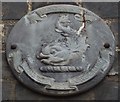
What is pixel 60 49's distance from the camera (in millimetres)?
3666

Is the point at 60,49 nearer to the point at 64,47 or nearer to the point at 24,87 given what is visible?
the point at 64,47

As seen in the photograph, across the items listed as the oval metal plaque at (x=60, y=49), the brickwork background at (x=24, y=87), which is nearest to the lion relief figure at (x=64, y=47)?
the oval metal plaque at (x=60, y=49)

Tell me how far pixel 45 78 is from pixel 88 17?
0.50 meters

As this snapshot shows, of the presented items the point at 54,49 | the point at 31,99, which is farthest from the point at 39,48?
the point at 31,99

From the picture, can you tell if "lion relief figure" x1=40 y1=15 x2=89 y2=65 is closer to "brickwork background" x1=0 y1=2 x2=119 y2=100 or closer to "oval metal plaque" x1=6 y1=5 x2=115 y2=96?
"oval metal plaque" x1=6 y1=5 x2=115 y2=96

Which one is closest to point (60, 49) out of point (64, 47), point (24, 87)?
point (64, 47)

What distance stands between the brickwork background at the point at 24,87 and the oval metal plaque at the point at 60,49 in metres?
0.05

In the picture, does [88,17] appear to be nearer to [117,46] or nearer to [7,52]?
[117,46]

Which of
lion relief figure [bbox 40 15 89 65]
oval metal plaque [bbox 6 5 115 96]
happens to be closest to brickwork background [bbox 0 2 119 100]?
oval metal plaque [bbox 6 5 115 96]

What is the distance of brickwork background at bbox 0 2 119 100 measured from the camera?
11.9ft

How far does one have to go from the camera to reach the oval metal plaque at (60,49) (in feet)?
11.8

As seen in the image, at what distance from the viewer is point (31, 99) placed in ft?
11.9

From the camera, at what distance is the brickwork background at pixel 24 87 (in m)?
3.62

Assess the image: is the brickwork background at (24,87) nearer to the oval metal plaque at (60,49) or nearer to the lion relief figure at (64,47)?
the oval metal plaque at (60,49)
